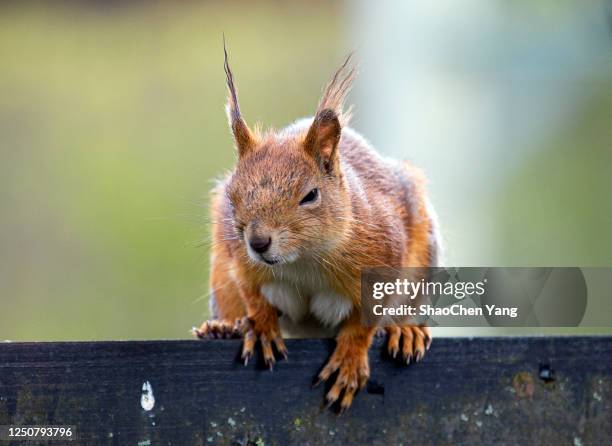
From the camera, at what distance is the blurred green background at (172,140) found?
148 inches

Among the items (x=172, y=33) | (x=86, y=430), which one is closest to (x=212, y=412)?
(x=86, y=430)

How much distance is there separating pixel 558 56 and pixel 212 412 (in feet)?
8.85

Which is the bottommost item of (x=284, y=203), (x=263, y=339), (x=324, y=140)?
(x=263, y=339)

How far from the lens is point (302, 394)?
1953mm

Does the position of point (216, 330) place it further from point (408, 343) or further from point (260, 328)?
point (408, 343)

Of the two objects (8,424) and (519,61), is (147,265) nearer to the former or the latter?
(519,61)

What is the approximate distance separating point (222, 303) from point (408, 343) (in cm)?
69

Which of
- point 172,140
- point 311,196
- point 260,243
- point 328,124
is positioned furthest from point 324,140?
point 172,140

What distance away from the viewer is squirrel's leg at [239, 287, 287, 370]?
1.99m

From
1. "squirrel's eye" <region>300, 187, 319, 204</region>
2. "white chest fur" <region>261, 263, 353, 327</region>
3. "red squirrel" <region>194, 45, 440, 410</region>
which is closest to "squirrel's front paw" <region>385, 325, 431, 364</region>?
"red squirrel" <region>194, 45, 440, 410</region>

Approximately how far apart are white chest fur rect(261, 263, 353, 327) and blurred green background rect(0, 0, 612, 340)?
142 centimetres

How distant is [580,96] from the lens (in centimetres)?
431

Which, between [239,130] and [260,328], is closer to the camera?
[260,328]

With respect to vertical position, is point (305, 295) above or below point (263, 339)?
above
